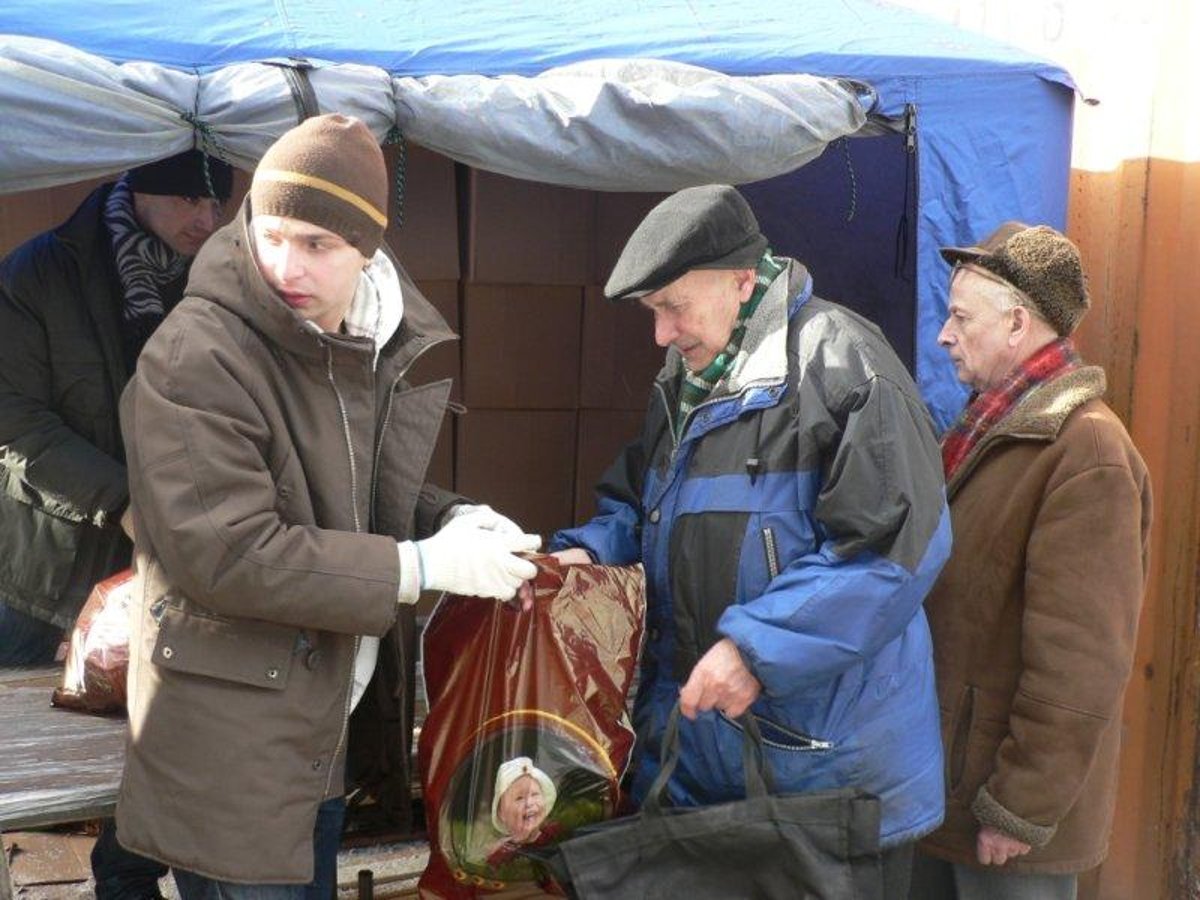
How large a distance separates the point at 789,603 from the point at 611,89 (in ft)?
3.73

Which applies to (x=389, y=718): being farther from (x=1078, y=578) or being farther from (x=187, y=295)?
(x=1078, y=578)

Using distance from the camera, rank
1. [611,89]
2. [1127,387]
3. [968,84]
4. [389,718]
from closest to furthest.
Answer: [389,718] < [611,89] < [968,84] < [1127,387]

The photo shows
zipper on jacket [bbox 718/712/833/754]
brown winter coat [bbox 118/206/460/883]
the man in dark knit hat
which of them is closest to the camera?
brown winter coat [bbox 118/206/460/883]

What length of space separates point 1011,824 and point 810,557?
0.68 m

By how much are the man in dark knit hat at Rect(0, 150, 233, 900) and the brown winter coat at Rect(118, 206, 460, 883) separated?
0.95m

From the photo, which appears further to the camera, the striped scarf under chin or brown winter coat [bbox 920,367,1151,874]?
the striped scarf under chin

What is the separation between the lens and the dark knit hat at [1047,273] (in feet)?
8.59

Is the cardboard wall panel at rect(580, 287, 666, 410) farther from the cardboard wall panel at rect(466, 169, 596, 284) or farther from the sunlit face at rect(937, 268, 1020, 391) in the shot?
the sunlit face at rect(937, 268, 1020, 391)

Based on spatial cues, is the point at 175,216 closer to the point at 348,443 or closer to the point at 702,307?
the point at 348,443

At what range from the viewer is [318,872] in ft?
8.08

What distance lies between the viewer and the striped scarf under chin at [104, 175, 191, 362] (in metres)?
3.05

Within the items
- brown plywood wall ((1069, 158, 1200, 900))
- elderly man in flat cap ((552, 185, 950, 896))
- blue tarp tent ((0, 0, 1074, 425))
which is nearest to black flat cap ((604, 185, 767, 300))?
elderly man in flat cap ((552, 185, 950, 896))

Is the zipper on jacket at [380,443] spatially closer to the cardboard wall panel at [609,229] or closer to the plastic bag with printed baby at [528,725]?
the plastic bag with printed baby at [528,725]

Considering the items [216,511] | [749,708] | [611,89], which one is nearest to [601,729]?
[749,708]
